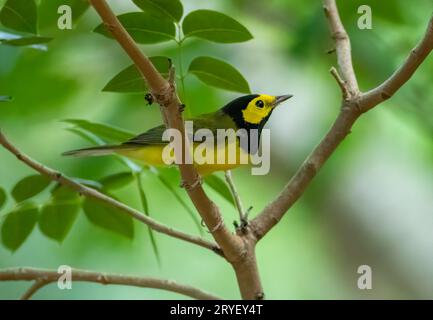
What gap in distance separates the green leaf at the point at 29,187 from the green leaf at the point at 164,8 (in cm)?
47

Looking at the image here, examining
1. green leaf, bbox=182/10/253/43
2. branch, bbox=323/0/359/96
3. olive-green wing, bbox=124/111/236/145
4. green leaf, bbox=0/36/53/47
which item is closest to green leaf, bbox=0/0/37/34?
green leaf, bbox=0/36/53/47

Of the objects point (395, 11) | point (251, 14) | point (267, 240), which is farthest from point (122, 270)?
point (395, 11)

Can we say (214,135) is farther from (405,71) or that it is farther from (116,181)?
(405,71)

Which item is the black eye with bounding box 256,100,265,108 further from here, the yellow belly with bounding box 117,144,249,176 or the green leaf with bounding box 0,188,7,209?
the green leaf with bounding box 0,188,7,209

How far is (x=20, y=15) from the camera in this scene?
56.4 inches

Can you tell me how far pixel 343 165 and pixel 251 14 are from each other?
2.36 ft

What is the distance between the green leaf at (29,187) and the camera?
1633 mm

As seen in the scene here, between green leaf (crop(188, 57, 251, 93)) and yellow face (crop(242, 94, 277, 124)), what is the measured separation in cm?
70
